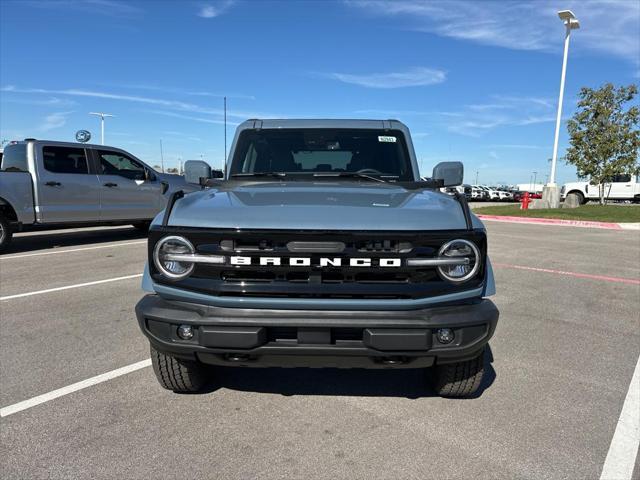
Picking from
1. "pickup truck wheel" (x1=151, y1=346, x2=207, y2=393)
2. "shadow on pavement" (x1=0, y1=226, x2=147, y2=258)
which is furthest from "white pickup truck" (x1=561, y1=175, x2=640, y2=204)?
"pickup truck wheel" (x1=151, y1=346, x2=207, y2=393)

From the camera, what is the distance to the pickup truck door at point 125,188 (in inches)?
402

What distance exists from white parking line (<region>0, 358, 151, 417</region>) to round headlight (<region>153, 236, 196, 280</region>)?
135 cm

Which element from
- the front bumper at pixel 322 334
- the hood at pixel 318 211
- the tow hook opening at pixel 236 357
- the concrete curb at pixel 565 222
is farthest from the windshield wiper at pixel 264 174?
the concrete curb at pixel 565 222

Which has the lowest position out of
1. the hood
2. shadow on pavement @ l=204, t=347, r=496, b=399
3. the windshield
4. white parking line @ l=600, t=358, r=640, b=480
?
white parking line @ l=600, t=358, r=640, b=480

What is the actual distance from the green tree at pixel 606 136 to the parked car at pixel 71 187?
21.3 meters

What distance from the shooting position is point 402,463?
95.7 inches

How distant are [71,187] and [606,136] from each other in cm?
2363

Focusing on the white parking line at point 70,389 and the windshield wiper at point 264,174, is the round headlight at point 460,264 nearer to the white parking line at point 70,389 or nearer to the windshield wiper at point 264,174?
the windshield wiper at point 264,174

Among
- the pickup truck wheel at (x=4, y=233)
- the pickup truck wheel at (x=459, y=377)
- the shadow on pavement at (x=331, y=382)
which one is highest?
the pickup truck wheel at (x=4, y=233)

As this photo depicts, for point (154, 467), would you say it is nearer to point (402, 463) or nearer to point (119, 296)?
point (402, 463)

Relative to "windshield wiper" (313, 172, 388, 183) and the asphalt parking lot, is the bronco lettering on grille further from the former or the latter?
"windshield wiper" (313, 172, 388, 183)

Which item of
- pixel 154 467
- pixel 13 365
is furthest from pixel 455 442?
pixel 13 365

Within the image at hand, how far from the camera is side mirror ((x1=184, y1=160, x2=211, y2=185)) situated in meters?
4.05

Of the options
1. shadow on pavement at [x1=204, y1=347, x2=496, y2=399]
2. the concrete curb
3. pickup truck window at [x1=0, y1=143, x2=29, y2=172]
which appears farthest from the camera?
the concrete curb
